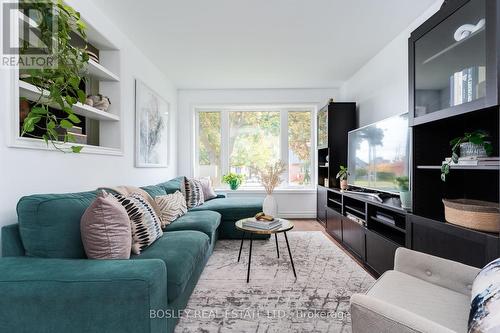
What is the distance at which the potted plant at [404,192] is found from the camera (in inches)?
80.0

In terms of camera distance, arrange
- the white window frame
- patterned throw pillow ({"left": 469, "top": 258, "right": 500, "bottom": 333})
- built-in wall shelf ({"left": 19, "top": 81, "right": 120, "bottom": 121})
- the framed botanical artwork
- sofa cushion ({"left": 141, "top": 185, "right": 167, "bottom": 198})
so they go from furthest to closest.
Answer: the white window frame
the framed botanical artwork
sofa cushion ({"left": 141, "top": 185, "right": 167, "bottom": 198})
built-in wall shelf ({"left": 19, "top": 81, "right": 120, "bottom": 121})
patterned throw pillow ({"left": 469, "top": 258, "right": 500, "bottom": 333})

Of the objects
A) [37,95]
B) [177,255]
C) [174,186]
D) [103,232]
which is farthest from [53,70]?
[174,186]

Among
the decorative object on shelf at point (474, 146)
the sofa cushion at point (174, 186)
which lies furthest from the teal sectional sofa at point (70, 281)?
the decorative object on shelf at point (474, 146)

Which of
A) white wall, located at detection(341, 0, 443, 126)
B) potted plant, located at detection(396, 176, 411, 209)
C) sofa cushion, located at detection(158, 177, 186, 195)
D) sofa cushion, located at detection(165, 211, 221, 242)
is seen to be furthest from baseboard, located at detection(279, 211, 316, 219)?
potted plant, located at detection(396, 176, 411, 209)

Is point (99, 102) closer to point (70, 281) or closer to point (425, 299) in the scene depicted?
point (70, 281)

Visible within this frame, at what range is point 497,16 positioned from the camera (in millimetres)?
1185

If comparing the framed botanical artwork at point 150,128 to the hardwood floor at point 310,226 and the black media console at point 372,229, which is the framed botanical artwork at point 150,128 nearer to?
the hardwood floor at point 310,226

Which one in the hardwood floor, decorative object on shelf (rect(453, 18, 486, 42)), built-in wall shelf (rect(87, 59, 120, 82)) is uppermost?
built-in wall shelf (rect(87, 59, 120, 82))

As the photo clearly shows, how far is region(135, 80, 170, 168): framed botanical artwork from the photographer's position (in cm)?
308

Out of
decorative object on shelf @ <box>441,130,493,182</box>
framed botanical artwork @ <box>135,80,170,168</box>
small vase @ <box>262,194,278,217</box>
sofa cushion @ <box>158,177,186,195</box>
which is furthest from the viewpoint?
sofa cushion @ <box>158,177,186,195</box>

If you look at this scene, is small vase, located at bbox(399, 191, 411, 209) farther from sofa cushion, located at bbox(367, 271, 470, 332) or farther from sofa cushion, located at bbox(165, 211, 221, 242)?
sofa cushion, located at bbox(165, 211, 221, 242)

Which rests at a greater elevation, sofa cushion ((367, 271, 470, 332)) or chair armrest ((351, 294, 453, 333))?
chair armrest ((351, 294, 453, 333))

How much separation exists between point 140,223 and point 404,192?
208 centimetres

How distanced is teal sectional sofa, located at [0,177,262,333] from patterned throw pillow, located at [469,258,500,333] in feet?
3.94
